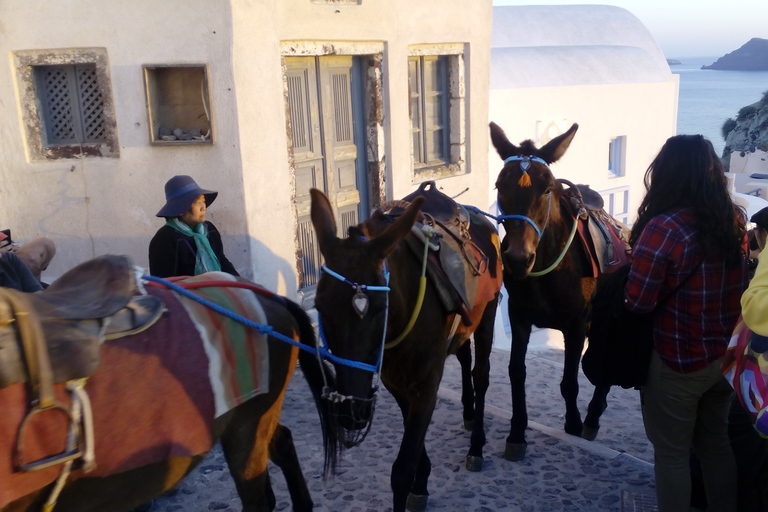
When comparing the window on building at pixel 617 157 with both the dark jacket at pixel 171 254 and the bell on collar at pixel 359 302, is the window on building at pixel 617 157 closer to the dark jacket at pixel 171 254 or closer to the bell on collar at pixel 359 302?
the dark jacket at pixel 171 254

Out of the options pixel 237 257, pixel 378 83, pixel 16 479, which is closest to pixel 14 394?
pixel 16 479

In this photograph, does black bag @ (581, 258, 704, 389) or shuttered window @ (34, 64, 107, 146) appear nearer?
black bag @ (581, 258, 704, 389)

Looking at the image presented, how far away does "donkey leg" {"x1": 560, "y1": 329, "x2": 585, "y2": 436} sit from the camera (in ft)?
14.2

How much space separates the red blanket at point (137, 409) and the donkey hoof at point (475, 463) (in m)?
2.16

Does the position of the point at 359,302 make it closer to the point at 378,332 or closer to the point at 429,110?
the point at 378,332

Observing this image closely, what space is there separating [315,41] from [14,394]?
4.90 m

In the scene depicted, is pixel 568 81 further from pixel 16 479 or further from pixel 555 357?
pixel 16 479

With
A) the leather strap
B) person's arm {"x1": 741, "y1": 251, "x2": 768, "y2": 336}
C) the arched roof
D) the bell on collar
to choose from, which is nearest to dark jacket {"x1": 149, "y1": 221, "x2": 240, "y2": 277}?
the bell on collar

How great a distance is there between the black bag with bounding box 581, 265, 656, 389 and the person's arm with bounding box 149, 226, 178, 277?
8.42 feet

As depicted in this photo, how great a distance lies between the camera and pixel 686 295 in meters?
2.70

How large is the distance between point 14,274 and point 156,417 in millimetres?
1539

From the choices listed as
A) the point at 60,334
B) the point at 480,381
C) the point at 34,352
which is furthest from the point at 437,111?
the point at 34,352

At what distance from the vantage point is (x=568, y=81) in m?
16.3

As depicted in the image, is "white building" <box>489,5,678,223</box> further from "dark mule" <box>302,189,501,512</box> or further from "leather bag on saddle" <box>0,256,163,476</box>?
"leather bag on saddle" <box>0,256,163,476</box>
